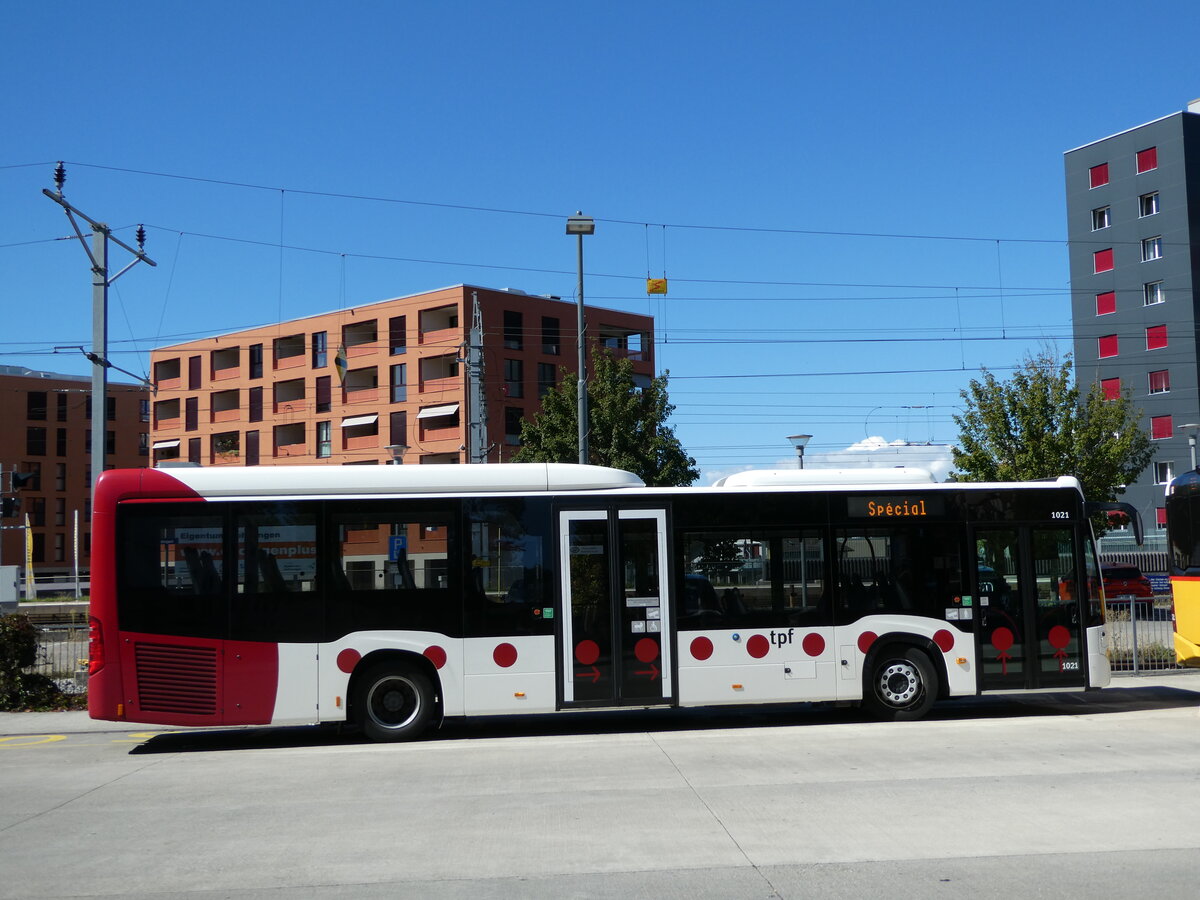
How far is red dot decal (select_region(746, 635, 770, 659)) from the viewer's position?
1345 cm

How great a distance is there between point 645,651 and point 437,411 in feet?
172

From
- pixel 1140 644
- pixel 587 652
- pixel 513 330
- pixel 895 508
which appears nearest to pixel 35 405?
pixel 513 330

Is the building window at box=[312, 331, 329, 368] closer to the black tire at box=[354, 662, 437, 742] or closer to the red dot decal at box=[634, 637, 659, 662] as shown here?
the black tire at box=[354, 662, 437, 742]

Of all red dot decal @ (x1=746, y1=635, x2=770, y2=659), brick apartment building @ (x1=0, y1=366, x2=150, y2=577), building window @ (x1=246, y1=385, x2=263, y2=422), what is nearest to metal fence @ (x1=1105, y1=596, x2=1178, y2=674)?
red dot decal @ (x1=746, y1=635, x2=770, y2=659)

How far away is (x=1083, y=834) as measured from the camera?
7.70 meters

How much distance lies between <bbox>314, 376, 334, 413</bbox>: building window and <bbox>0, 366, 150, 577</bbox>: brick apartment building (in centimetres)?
2578

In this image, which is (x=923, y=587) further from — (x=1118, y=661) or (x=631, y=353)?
(x=631, y=353)

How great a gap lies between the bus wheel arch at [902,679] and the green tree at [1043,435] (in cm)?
2351

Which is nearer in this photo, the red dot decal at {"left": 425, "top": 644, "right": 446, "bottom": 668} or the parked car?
the red dot decal at {"left": 425, "top": 644, "right": 446, "bottom": 668}

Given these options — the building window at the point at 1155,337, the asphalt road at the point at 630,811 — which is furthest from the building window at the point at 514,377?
the asphalt road at the point at 630,811

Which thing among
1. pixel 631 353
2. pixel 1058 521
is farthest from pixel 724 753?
pixel 631 353

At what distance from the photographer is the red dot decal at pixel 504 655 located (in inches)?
514

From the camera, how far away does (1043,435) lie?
36.2 m

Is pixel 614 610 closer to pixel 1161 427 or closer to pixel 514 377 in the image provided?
pixel 514 377
